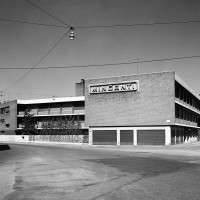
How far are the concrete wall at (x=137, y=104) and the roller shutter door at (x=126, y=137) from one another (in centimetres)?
110

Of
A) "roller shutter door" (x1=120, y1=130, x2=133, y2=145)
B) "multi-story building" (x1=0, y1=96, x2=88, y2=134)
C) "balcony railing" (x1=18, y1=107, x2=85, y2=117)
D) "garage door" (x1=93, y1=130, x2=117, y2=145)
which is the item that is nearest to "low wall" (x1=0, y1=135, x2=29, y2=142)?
"multi-story building" (x1=0, y1=96, x2=88, y2=134)

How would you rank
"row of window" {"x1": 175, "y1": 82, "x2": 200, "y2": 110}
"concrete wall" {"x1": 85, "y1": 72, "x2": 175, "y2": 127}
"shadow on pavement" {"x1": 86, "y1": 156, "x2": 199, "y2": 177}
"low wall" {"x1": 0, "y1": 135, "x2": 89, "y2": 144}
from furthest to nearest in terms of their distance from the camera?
"low wall" {"x1": 0, "y1": 135, "x2": 89, "y2": 144}
"row of window" {"x1": 175, "y1": 82, "x2": 200, "y2": 110}
"concrete wall" {"x1": 85, "y1": 72, "x2": 175, "y2": 127}
"shadow on pavement" {"x1": 86, "y1": 156, "x2": 199, "y2": 177}

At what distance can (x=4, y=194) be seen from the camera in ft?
25.7

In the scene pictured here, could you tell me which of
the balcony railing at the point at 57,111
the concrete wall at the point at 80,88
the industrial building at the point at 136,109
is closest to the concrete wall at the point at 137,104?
the industrial building at the point at 136,109

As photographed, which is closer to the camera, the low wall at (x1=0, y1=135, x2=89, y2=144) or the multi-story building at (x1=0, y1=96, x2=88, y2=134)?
the low wall at (x1=0, y1=135, x2=89, y2=144)

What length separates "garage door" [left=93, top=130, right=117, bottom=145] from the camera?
42500 millimetres

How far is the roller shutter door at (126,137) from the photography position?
4116 centimetres

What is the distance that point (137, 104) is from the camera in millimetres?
40844

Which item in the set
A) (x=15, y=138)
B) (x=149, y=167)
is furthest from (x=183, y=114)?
(x=149, y=167)

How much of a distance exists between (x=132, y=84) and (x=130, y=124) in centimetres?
533

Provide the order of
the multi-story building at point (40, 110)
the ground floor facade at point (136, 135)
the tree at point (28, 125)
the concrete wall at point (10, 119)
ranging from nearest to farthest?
the ground floor facade at point (136, 135) < the multi-story building at point (40, 110) < the tree at point (28, 125) < the concrete wall at point (10, 119)

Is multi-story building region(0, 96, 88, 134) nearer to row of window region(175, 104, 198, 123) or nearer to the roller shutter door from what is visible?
the roller shutter door

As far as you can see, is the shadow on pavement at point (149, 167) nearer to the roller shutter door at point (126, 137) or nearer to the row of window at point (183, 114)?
the roller shutter door at point (126, 137)

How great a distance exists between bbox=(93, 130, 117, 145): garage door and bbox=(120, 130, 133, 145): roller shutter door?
3.51ft
